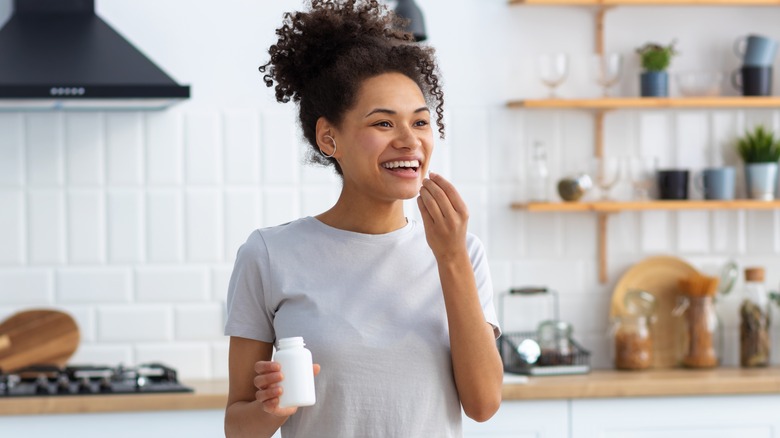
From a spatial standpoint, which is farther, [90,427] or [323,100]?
[90,427]

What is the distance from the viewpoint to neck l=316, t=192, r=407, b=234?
5.40 feet

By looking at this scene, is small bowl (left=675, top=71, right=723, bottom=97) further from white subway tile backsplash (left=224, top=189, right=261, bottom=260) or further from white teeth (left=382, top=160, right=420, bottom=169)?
white teeth (left=382, top=160, right=420, bottom=169)

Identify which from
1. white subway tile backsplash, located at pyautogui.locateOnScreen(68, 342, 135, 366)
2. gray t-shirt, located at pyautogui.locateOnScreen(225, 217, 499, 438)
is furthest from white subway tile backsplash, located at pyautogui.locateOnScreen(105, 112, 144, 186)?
gray t-shirt, located at pyautogui.locateOnScreen(225, 217, 499, 438)

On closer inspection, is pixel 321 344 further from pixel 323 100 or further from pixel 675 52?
pixel 675 52

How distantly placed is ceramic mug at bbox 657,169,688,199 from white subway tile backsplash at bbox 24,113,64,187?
1965 millimetres

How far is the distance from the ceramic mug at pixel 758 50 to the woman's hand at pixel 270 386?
110 inches

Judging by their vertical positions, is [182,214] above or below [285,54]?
below

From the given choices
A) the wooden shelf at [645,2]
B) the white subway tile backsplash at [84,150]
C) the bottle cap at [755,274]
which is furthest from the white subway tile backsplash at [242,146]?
the bottle cap at [755,274]

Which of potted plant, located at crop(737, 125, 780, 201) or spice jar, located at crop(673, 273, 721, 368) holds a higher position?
potted plant, located at crop(737, 125, 780, 201)

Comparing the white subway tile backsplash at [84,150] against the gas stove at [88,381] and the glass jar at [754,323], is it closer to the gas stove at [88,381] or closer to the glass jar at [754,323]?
the gas stove at [88,381]

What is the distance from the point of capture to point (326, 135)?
5.43 feet

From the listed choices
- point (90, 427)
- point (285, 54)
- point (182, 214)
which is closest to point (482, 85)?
point (182, 214)

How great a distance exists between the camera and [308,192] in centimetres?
371

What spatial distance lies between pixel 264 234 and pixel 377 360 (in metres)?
0.26
